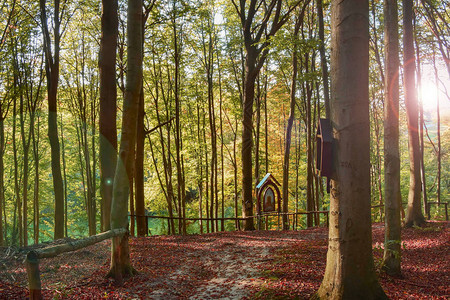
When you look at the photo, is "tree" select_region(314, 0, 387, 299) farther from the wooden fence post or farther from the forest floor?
the wooden fence post

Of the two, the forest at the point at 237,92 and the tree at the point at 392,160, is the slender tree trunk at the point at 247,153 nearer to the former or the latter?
the forest at the point at 237,92

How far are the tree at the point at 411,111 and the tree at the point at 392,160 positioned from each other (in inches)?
144

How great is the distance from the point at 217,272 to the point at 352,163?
418 centimetres

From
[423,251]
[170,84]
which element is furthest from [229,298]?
[170,84]

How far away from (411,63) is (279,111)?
52.4 feet

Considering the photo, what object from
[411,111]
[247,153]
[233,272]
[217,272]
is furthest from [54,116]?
[411,111]

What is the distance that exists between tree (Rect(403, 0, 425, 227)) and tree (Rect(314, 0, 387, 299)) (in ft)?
20.8

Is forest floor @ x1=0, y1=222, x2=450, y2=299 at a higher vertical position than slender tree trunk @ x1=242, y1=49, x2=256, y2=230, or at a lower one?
lower

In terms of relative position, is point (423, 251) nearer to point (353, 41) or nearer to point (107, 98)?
point (353, 41)

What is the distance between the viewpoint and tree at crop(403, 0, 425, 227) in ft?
28.5

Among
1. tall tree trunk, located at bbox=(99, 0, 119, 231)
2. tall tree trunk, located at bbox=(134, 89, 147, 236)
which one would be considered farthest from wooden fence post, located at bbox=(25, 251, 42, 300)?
tall tree trunk, located at bbox=(134, 89, 147, 236)

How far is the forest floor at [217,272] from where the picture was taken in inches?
179

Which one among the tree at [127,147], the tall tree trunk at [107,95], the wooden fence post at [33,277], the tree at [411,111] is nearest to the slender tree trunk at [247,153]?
the tree at [411,111]

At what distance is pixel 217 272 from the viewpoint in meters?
6.47
